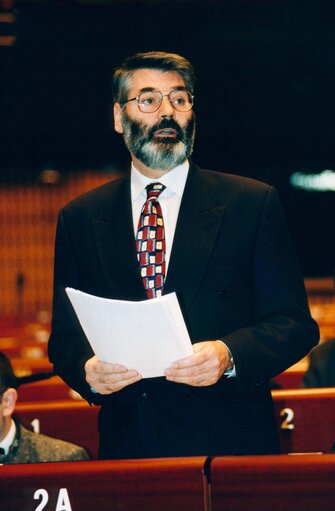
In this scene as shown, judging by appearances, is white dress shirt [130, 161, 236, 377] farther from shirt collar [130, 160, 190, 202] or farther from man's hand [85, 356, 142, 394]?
man's hand [85, 356, 142, 394]

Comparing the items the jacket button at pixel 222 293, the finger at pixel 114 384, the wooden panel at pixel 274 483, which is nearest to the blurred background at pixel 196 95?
the jacket button at pixel 222 293

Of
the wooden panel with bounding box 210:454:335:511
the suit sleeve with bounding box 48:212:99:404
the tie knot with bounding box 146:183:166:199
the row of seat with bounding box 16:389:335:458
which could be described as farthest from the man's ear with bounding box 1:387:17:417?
the wooden panel with bounding box 210:454:335:511

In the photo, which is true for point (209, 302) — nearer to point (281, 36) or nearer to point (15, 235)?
point (281, 36)

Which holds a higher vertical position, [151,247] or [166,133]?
[166,133]

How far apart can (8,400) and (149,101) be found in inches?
51.2

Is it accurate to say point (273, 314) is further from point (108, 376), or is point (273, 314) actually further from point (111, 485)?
point (111, 485)

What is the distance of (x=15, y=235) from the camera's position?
12.8 metres

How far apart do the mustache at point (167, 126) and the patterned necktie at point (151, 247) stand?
0.15 meters

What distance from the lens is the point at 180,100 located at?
1.96m

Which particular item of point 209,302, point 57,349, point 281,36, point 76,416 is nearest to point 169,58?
point 209,302

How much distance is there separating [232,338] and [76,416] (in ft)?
4.30

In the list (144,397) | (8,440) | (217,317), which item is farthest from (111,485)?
(8,440)

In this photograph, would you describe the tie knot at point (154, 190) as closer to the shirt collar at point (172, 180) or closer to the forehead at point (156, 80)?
the shirt collar at point (172, 180)

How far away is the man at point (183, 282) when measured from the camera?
5.92 feet
